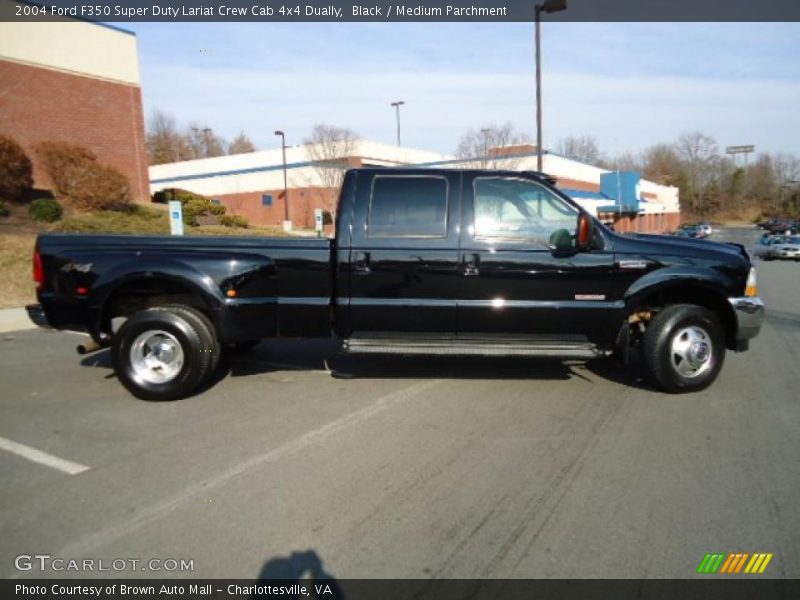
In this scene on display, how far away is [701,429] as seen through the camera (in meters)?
4.42

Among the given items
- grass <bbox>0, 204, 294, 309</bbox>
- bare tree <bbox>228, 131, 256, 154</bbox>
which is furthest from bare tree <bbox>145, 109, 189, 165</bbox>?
grass <bbox>0, 204, 294, 309</bbox>

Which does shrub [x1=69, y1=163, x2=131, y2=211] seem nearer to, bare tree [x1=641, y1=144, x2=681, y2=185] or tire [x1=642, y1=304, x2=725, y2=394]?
tire [x1=642, y1=304, x2=725, y2=394]

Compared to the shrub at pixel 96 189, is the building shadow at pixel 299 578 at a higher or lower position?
lower

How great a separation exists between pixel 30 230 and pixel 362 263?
15.5 metres

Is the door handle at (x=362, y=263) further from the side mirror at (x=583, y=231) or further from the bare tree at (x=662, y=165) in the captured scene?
the bare tree at (x=662, y=165)

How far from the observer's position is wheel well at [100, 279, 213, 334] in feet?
17.1

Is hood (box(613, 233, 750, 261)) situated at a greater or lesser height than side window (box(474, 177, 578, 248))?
lesser

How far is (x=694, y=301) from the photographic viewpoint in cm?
542

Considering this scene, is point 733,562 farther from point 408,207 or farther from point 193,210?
point 193,210

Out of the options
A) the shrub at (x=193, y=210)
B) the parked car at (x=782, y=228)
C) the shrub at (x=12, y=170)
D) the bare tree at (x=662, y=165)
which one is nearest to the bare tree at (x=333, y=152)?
the shrub at (x=193, y=210)

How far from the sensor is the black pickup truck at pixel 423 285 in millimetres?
5086

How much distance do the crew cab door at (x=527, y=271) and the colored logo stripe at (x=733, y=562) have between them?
2573mm

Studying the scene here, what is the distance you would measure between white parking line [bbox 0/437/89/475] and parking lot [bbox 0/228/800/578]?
18 mm

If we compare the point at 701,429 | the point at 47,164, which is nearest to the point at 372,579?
the point at 701,429
